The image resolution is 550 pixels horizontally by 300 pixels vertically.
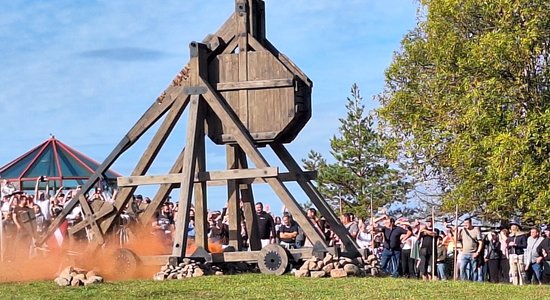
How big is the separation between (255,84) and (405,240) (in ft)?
21.3

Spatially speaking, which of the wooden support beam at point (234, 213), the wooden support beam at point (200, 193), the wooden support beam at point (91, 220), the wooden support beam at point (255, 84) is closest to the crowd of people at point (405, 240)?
the wooden support beam at point (91, 220)

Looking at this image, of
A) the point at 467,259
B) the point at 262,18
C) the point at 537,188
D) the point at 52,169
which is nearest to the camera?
the point at 262,18

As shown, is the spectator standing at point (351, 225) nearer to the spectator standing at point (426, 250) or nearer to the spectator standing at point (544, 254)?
the spectator standing at point (426, 250)

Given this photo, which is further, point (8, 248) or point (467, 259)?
point (467, 259)

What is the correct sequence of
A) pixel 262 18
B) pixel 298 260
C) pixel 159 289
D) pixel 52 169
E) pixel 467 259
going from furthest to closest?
pixel 52 169
pixel 467 259
pixel 262 18
pixel 298 260
pixel 159 289

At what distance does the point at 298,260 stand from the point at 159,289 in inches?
136

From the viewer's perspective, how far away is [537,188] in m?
30.0

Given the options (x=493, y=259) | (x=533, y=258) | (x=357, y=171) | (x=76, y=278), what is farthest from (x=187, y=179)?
(x=357, y=171)

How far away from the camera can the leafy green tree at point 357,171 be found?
51.1 meters

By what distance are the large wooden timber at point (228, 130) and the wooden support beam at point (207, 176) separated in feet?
0.06

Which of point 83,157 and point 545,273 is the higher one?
point 83,157

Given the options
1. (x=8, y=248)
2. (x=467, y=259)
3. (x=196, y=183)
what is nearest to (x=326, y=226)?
(x=467, y=259)

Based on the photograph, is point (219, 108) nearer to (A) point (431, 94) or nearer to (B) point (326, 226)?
(B) point (326, 226)

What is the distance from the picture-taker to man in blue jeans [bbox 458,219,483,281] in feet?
77.7
